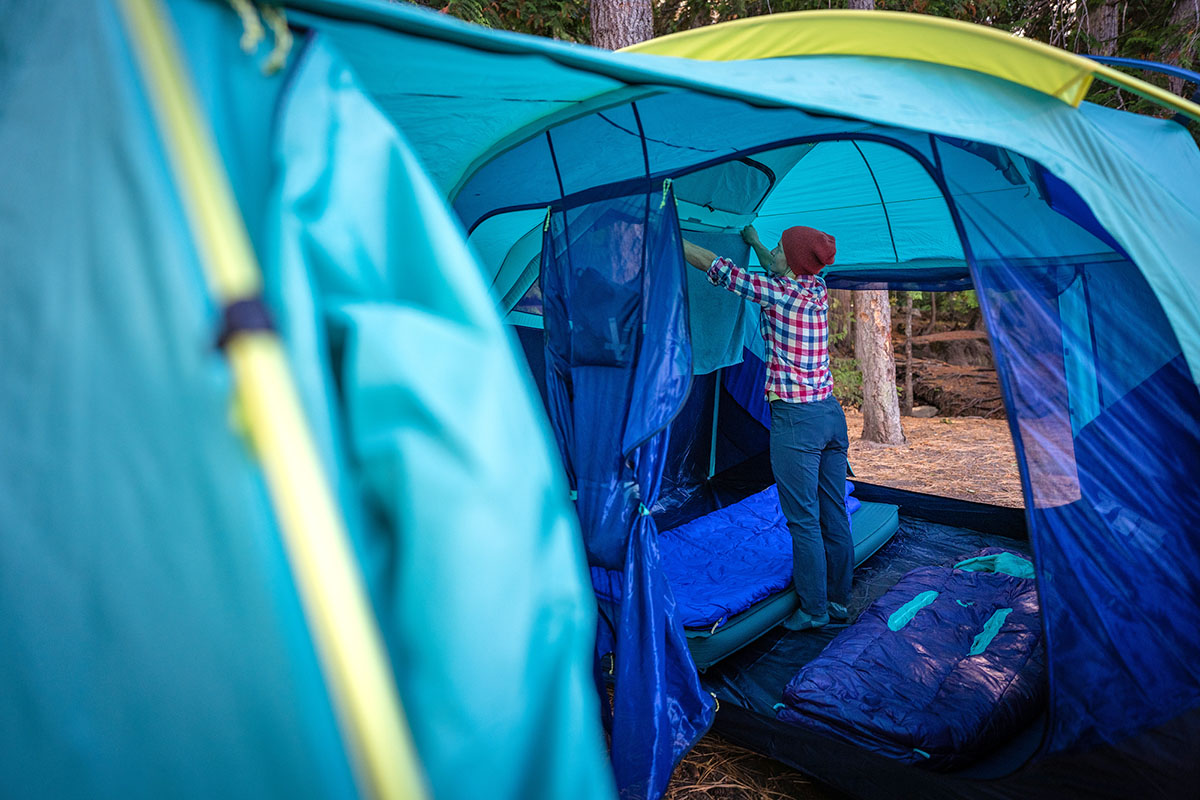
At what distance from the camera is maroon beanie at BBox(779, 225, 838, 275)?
2.97 m

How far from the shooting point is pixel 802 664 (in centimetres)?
297

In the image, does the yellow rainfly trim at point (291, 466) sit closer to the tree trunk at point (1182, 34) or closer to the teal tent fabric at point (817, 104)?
the teal tent fabric at point (817, 104)

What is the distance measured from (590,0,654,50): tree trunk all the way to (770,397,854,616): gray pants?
2583 millimetres

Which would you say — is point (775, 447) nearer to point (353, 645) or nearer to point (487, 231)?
point (487, 231)

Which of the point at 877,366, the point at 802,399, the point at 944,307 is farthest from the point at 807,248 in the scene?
the point at 944,307

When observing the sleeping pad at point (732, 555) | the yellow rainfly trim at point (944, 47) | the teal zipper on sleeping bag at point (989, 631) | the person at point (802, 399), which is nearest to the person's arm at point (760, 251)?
the person at point (802, 399)

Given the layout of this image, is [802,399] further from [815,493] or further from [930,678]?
[930,678]

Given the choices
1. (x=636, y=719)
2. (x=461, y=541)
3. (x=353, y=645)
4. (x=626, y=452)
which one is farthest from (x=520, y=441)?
(x=636, y=719)

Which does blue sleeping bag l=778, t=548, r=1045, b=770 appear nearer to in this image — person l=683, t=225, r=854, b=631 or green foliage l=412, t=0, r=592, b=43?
person l=683, t=225, r=854, b=631

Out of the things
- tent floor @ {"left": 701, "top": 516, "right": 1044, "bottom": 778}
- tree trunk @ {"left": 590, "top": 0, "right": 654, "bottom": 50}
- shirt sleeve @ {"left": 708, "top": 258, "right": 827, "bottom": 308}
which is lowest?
tent floor @ {"left": 701, "top": 516, "right": 1044, "bottom": 778}

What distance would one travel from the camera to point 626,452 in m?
2.35

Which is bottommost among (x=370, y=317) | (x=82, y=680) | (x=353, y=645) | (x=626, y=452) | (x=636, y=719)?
(x=636, y=719)

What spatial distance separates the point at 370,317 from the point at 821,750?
222 centimetres

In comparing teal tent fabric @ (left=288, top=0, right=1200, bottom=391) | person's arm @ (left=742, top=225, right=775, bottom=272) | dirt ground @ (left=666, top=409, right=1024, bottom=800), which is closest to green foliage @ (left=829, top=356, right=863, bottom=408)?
dirt ground @ (left=666, top=409, right=1024, bottom=800)
